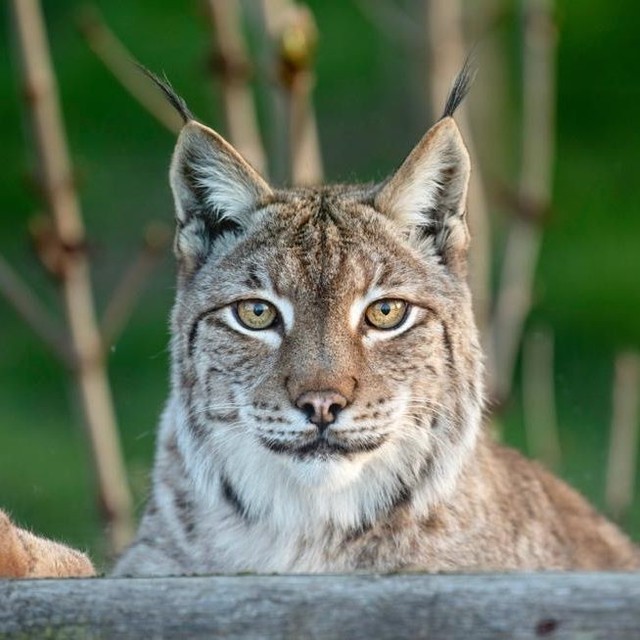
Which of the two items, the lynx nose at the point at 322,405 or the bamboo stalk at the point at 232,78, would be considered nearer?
the lynx nose at the point at 322,405

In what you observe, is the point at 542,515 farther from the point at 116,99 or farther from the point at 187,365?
the point at 116,99

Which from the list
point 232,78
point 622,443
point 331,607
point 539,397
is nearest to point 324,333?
point 331,607

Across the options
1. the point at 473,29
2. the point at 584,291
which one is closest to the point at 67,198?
the point at 473,29

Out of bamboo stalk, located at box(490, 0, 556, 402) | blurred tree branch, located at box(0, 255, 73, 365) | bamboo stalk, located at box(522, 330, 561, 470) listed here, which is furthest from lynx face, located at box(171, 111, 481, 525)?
bamboo stalk, located at box(522, 330, 561, 470)

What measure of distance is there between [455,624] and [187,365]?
7.30 ft

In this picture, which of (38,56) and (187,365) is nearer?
(187,365)

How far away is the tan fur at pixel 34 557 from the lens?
14.4ft

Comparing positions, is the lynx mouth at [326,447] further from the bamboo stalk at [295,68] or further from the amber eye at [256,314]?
the bamboo stalk at [295,68]

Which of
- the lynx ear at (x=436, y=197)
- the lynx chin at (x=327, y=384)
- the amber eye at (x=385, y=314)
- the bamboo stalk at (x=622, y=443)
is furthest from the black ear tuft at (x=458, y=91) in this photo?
the bamboo stalk at (x=622, y=443)

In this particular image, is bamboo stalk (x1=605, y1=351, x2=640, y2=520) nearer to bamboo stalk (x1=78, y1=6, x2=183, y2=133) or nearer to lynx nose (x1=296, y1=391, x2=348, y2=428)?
bamboo stalk (x1=78, y1=6, x2=183, y2=133)

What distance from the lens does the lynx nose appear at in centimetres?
488

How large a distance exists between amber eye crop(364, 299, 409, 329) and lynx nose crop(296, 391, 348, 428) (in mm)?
398

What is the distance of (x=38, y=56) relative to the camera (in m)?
6.89

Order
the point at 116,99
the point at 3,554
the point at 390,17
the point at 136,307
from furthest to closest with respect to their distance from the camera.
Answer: the point at 116,99 → the point at 136,307 → the point at 390,17 → the point at 3,554
